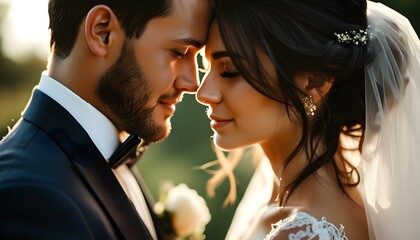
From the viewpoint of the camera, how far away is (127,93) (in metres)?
3.92

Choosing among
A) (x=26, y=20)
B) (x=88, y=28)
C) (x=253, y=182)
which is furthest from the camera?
(x=26, y=20)

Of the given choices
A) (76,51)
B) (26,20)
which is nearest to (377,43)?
(76,51)

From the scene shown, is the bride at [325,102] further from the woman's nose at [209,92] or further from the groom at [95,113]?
the groom at [95,113]

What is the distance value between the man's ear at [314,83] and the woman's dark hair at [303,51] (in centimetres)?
1

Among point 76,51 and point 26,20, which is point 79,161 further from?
point 26,20

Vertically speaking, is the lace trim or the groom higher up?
the groom

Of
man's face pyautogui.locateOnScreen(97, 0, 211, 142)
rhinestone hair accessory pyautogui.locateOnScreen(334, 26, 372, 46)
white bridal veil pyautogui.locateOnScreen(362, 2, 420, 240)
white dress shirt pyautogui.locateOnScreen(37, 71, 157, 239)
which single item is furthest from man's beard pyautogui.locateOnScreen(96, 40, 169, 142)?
white bridal veil pyautogui.locateOnScreen(362, 2, 420, 240)

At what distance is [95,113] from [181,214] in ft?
3.93

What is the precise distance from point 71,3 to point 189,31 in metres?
0.63

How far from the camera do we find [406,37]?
4.13 meters

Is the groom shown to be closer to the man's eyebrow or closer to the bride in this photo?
the man's eyebrow

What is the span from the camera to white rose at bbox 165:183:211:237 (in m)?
4.67

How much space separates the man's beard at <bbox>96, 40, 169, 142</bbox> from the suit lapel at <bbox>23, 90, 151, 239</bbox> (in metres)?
0.37

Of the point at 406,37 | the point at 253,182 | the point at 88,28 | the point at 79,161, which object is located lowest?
the point at 253,182
